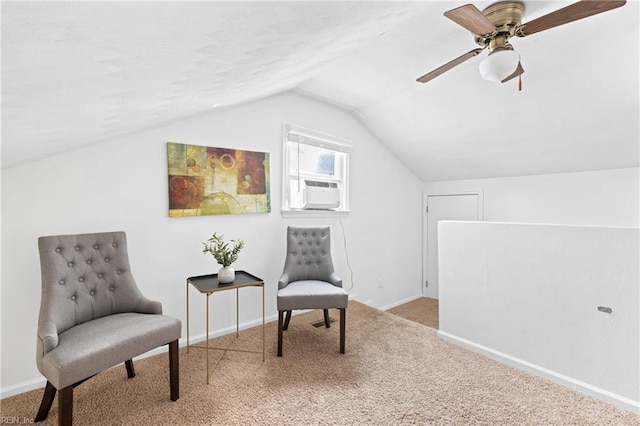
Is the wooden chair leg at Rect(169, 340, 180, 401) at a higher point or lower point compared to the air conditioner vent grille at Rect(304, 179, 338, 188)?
lower

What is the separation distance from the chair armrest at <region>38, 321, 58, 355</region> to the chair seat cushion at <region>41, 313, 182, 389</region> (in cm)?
3


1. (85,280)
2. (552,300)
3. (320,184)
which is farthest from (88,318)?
(552,300)

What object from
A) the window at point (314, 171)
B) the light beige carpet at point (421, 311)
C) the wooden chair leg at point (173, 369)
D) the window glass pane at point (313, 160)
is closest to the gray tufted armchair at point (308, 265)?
the window at point (314, 171)

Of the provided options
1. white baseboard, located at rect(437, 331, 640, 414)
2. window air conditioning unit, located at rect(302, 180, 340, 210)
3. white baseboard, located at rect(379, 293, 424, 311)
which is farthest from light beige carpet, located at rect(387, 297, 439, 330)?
window air conditioning unit, located at rect(302, 180, 340, 210)

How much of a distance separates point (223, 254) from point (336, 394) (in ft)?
4.35

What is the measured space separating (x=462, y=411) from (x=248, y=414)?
126cm

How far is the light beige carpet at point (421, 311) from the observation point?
4000mm

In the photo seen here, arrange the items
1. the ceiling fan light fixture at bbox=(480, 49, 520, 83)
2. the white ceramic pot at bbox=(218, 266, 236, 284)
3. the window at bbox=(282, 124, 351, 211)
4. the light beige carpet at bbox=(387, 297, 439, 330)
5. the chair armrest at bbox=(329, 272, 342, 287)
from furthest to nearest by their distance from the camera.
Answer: the light beige carpet at bbox=(387, 297, 439, 330), the window at bbox=(282, 124, 351, 211), the chair armrest at bbox=(329, 272, 342, 287), the white ceramic pot at bbox=(218, 266, 236, 284), the ceiling fan light fixture at bbox=(480, 49, 520, 83)

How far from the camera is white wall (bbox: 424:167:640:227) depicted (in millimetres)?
3102

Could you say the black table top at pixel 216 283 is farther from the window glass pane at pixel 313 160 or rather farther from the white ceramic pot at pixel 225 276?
the window glass pane at pixel 313 160

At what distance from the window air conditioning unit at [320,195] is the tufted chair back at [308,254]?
38cm

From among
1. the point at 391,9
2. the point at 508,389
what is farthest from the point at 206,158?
the point at 508,389

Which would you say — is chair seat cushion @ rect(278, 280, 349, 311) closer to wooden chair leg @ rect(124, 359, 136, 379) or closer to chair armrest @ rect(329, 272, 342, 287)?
chair armrest @ rect(329, 272, 342, 287)

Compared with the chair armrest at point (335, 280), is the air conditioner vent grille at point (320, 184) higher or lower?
higher
